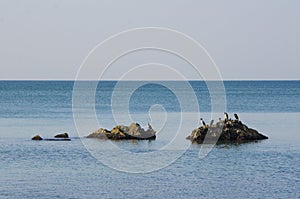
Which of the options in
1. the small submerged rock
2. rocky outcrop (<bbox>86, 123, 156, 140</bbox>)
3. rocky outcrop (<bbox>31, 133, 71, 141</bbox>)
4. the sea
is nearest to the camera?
the sea

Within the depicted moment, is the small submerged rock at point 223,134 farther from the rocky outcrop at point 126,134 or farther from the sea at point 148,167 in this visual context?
the rocky outcrop at point 126,134

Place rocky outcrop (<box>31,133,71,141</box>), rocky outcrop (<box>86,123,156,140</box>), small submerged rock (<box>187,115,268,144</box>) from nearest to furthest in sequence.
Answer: small submerged rock (<box>187,115,268,144</box>) → rocky outcrop (<box>31,133,71,141</box>) → rocky outcrop (<box>86,123,156,140</box>)

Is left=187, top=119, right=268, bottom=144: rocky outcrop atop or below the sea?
atop

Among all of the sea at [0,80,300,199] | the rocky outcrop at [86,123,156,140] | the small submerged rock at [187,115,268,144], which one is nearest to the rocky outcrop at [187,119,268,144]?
the small submerged rock at [187,115,268,144]

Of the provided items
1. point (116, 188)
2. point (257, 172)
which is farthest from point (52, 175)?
point (257, 172)

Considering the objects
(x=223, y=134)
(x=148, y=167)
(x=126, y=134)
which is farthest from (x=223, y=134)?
(x=148, y=167)

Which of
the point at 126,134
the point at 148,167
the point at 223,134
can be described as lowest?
the point at 148,167

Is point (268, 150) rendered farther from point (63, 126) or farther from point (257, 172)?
point (63, 126)

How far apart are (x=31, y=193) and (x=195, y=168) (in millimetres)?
10490

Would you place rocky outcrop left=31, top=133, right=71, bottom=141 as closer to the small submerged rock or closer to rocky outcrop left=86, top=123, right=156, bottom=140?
rocky outcrop left=86, top=123, right=156, bottom=140

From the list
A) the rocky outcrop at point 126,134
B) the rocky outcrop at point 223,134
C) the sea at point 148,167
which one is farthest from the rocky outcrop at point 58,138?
the rocky outcrop at point 223,134

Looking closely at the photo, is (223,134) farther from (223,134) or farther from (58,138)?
(58,138)

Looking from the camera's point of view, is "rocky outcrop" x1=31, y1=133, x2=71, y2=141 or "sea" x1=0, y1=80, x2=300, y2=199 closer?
"sea" x1=0, y1=80, x2=300, y2=199

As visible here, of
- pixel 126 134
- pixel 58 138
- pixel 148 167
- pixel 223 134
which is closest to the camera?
pixel 148 167
